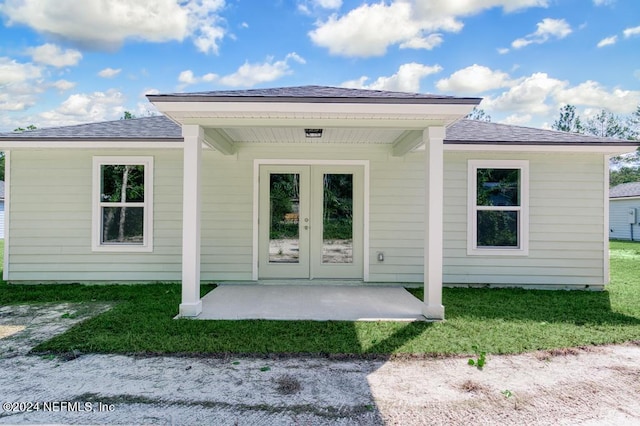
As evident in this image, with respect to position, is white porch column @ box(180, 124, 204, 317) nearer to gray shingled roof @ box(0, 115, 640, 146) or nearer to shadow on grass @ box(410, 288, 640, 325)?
gray shingled roof @ box(0, 115, 640, 146)

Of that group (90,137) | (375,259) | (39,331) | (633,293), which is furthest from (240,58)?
(633,293)

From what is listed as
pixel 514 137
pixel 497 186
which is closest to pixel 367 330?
pixel 497 186

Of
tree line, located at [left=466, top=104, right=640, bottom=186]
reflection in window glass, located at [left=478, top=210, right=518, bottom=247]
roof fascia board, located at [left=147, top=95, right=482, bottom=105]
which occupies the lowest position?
reflection in window glass, located at [left=478, top=210, right=518, bottom=247]

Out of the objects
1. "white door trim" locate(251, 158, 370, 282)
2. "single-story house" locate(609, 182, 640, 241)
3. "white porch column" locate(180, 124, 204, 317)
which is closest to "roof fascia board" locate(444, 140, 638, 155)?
"white door trim" locate(251, 158, 370, 282)

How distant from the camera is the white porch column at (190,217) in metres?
4.35

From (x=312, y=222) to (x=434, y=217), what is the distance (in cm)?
261

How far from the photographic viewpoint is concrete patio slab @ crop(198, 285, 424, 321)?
446 cm

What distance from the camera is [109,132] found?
6.37 m

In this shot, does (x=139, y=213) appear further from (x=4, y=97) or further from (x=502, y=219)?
(x=4, y=97)

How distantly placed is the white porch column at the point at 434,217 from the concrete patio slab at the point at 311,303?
270 millimetres

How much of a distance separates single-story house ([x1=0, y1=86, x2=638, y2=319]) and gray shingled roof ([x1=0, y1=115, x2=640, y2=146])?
7 centimetres

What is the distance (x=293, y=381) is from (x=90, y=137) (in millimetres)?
5533

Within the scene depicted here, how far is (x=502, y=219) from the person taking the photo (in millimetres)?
6391

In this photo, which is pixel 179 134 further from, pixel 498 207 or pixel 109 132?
pixel 498 207
